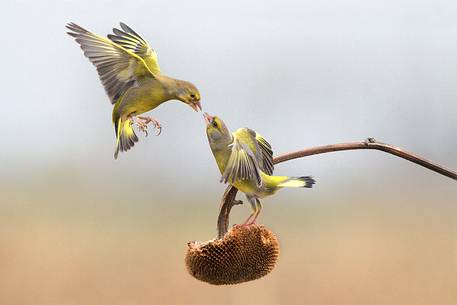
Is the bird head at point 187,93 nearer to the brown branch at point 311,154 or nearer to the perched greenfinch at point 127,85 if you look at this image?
the perched greenfinch at point 127,85

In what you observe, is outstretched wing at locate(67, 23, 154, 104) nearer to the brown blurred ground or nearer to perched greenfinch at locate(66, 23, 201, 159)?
perched greenfinch at locate(66, 23, 201, 159)

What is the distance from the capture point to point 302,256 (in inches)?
80.7

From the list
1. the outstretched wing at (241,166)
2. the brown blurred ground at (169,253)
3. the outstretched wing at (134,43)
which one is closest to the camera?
the outstretched wing at (241,166)

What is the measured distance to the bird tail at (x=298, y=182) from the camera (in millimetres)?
759

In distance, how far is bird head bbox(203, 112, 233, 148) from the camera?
0.77 m

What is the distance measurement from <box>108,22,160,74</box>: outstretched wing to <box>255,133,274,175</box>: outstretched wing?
0.18 metres

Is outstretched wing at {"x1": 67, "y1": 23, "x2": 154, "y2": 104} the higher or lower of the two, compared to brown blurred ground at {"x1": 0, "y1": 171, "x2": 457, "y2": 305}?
higher

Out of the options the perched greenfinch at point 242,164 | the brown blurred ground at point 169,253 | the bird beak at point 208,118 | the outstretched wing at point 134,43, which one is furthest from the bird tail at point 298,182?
the brown blurred ground at point 169,253

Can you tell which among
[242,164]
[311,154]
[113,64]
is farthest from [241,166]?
[113,64]

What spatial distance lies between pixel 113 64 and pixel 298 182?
288mm

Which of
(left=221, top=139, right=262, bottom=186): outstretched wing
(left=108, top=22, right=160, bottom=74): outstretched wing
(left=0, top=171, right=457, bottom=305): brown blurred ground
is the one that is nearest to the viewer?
(left=221, top=139, right=262, bottom=186): outstretched wing

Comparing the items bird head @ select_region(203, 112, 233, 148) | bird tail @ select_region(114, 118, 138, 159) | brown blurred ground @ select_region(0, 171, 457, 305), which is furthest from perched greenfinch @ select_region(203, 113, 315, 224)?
brown blurred ground @ select_region(0, 171, 457, 305)

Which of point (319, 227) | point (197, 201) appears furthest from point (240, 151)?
point (319, 227)

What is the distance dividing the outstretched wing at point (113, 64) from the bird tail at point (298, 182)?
0.22 meters
